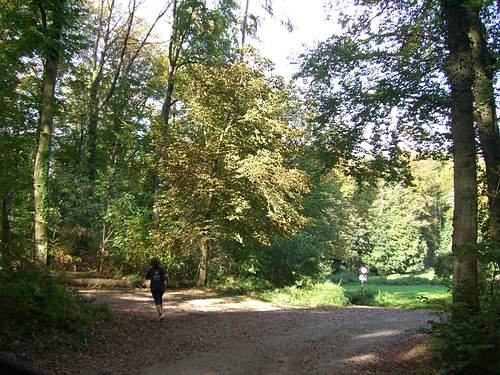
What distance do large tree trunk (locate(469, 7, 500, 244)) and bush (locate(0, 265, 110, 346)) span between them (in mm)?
9205

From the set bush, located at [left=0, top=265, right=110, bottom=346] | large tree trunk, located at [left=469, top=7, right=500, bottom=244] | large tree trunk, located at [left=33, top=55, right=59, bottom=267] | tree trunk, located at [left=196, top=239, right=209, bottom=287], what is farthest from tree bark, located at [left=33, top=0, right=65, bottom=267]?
large tree trunk, located at [left=469, top=7, right=500, bottom=244]

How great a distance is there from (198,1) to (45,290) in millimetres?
19713

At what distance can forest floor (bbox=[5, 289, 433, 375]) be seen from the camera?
7469 mm

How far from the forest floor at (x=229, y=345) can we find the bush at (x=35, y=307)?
0.38m

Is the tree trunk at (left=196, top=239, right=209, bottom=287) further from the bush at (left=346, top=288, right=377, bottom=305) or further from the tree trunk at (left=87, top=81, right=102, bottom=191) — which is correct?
the tree trunk at (left=87, top=81, right=102, bottom=191)

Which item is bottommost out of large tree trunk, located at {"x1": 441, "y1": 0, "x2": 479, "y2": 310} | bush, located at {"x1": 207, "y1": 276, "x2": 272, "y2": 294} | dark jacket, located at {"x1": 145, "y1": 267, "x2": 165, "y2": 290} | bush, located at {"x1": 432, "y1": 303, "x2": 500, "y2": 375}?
bush, located at {"x1": 207, "y1": 276, "x2": 272, "y2": 294}

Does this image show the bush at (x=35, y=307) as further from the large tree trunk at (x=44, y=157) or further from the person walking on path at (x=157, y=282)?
the large tree trunk at (x=44, y=157)

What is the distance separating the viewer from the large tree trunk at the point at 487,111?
955cm

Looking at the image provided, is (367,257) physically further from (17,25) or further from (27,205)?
(17,25)

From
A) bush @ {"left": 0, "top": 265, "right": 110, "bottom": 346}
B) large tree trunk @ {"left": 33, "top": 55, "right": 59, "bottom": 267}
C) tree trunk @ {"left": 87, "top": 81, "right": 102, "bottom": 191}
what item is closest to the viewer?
bush @ {"left": 0, "top": 265, "right": 110, "bottom": 346}

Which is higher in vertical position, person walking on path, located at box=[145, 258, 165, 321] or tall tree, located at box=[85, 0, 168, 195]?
tall tree, located at box=[85, 0, 168, 195]

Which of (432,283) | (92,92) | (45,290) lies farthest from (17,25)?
(432,283)

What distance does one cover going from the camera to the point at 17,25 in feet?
41.8

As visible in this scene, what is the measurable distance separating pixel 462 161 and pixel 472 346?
3647 mm
